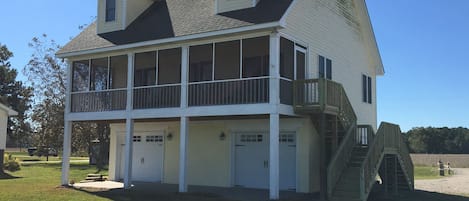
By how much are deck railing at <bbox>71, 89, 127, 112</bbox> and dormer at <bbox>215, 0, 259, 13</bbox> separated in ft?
17.6

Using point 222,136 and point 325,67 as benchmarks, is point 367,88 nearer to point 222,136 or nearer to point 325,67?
point 325,67

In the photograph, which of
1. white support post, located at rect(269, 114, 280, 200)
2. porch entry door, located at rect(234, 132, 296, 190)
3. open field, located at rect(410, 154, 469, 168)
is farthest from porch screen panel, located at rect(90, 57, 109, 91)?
open field, located at rect(410, 154, 469, 168)

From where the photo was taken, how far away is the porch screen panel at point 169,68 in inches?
894

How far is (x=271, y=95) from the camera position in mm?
16812

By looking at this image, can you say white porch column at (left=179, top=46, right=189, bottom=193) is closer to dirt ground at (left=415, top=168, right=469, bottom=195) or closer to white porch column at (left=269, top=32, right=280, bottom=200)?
white porch column at (left=269, top=32, right=280, bottom=200)

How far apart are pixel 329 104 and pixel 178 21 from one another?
23.3ft

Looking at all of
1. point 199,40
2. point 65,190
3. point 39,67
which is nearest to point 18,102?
point 39,67

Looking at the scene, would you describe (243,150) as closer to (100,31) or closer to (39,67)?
(100,31)

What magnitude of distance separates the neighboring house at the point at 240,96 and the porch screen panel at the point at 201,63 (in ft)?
0.18

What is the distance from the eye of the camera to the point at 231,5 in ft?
63.1

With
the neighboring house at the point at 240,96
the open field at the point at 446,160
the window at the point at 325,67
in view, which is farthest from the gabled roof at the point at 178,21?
the open field at the point at 446,160

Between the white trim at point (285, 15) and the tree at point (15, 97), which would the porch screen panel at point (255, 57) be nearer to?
the white trim at point (285, 15)

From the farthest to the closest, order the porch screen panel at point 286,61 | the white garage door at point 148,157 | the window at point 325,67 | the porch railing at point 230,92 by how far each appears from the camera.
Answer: the white garage door at point 148,157 → the window at point 325,67 → the porch screen panel at point 286,61 → the porch railing at point 230,92

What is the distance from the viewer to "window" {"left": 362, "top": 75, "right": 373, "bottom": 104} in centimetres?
2550
